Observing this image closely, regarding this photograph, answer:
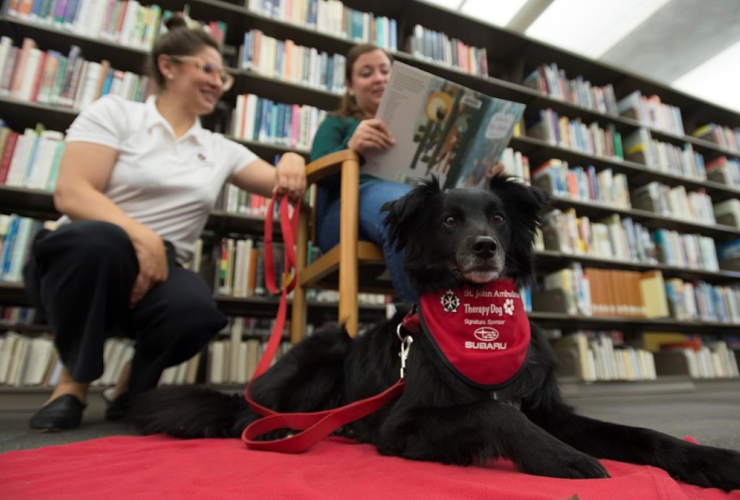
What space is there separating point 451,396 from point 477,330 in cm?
14

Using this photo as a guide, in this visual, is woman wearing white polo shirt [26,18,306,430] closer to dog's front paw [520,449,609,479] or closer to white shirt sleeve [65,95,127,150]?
white shirt sleeve [65,95,127,150]

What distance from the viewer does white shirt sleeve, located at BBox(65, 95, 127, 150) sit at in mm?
1262

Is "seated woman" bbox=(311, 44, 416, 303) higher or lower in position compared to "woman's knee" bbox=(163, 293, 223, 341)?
higher

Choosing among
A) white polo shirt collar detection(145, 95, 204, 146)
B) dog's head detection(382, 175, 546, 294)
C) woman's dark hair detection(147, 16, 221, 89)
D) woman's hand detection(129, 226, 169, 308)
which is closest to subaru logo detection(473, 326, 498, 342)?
dog's head detection(382, 175, 546, 294)

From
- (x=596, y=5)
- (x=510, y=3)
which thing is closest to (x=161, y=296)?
(x=510, y=3)

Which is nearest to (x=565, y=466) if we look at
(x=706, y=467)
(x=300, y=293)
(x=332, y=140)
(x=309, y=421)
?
(x=706, y=467)

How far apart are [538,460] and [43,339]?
2186 mm

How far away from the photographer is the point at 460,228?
993 millimetres

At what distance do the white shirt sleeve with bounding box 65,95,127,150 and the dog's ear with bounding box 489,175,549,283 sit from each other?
124cm

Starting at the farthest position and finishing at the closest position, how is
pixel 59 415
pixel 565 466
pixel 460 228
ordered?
pixel 59 415 < pixel 460 228 < pixel 565 466

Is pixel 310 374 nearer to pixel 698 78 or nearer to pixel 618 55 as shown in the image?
pixel 618 55

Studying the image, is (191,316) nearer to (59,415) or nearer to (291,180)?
(59,415)

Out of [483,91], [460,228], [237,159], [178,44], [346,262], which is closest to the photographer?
[460,228]

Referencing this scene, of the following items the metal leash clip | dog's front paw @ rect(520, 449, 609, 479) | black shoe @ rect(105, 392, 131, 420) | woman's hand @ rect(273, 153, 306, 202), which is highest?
woman's hand @ rect(273, 153, 306, 202)
